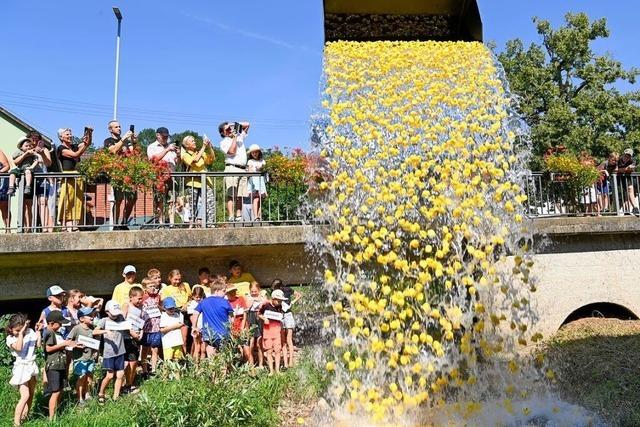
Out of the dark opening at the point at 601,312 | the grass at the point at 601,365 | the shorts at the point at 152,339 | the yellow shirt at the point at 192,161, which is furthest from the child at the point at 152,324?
the dark opening at the point at 601,312

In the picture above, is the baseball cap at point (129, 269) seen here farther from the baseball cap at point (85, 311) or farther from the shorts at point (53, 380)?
the shorts at point (53, 380)

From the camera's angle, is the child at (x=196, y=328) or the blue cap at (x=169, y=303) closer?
the blue cap at (x=169, y=303)

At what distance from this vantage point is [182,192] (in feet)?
28.0

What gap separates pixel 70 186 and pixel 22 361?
2754 millimetres

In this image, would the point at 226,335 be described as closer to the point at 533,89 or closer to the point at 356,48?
the point at 356,48

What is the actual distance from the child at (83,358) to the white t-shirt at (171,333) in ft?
2.82

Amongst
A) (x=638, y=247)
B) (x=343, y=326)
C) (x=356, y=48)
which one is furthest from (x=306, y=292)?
(x=638, y=247)

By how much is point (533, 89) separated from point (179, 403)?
26346 millimetres

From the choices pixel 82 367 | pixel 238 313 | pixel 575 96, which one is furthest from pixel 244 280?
pixel 575 96

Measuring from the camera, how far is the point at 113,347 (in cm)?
692

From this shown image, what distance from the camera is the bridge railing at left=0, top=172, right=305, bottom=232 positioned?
7.95 metres

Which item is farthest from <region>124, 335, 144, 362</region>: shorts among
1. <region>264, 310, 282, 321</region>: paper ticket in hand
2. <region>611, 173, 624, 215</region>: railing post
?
<region>611, 173, 624, 215</region>: railing post

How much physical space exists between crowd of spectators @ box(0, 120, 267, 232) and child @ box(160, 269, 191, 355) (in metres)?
0.80

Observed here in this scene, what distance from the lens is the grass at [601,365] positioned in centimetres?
642
